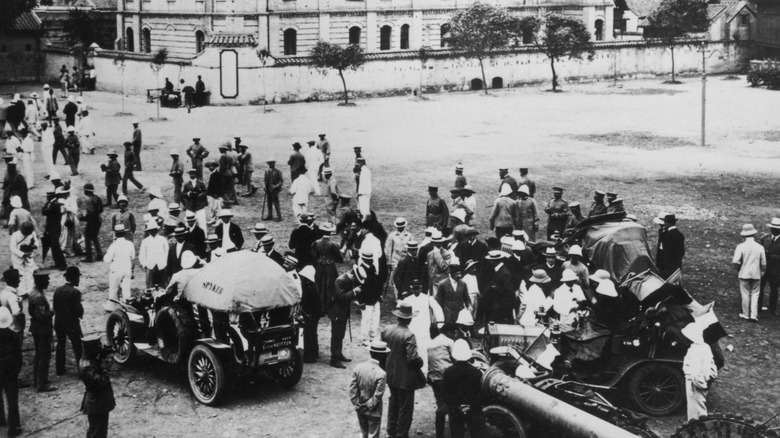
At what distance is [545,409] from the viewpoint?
9281mm

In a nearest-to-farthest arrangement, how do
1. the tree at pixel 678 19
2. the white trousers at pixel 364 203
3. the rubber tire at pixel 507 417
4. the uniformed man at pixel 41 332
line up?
the rubber tire at pixel 507 417 < the uniformed man at pixel 41 332 < the white trousers at pixel 364 203 < the tree at pixel 678 19

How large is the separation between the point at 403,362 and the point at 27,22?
4882 cm

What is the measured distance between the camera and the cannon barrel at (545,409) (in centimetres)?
879

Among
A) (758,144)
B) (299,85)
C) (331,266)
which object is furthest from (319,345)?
(299,85)

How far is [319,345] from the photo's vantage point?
45.3 feet

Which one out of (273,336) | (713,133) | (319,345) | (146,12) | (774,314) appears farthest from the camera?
(146,12)

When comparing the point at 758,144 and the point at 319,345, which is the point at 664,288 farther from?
the point at 758,144

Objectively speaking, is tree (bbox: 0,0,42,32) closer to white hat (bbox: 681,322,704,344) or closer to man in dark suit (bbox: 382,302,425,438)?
man in dark suit (bbox: 382,302,425,438)

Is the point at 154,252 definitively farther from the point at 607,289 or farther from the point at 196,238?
the point at 607,289

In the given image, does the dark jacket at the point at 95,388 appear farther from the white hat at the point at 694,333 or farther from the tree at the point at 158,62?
the tree at the point at 158,62

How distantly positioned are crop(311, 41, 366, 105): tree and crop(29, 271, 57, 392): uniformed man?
3382cm

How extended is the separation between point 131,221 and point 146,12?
39.3 metres

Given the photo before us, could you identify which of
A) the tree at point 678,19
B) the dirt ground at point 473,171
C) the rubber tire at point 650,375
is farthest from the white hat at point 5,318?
the tree at point 678,19

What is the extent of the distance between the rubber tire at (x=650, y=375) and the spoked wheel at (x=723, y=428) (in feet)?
6.67
